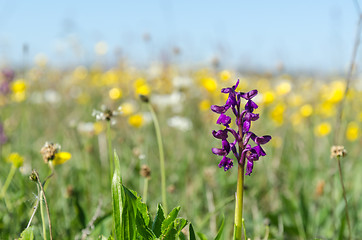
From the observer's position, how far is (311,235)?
2082 mm

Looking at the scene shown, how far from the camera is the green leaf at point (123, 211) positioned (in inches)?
43.0

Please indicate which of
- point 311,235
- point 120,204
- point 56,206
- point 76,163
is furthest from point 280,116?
point 120,204

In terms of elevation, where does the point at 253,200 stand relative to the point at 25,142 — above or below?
below

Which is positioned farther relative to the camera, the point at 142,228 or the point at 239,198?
the point at 142,228

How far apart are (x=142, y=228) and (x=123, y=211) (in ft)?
0.25

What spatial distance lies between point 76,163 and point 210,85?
1306 mm

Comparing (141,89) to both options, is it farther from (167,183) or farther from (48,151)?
(48,151)

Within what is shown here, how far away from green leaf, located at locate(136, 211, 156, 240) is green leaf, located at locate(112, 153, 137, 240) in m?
0.01

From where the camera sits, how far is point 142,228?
1.12m

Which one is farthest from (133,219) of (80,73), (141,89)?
(80,73)

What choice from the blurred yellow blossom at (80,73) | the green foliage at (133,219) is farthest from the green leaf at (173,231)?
the blurred yellow blossom at (80,73)

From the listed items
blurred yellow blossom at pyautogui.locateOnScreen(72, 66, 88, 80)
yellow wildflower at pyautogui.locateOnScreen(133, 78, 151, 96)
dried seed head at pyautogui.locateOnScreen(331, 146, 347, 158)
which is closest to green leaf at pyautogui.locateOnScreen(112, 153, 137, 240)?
dried seed head at pyautogui.locateOnScreen(331, 146, 347, 158)

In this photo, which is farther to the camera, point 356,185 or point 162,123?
point 162,123

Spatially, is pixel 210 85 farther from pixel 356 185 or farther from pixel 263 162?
pixel 356 185
